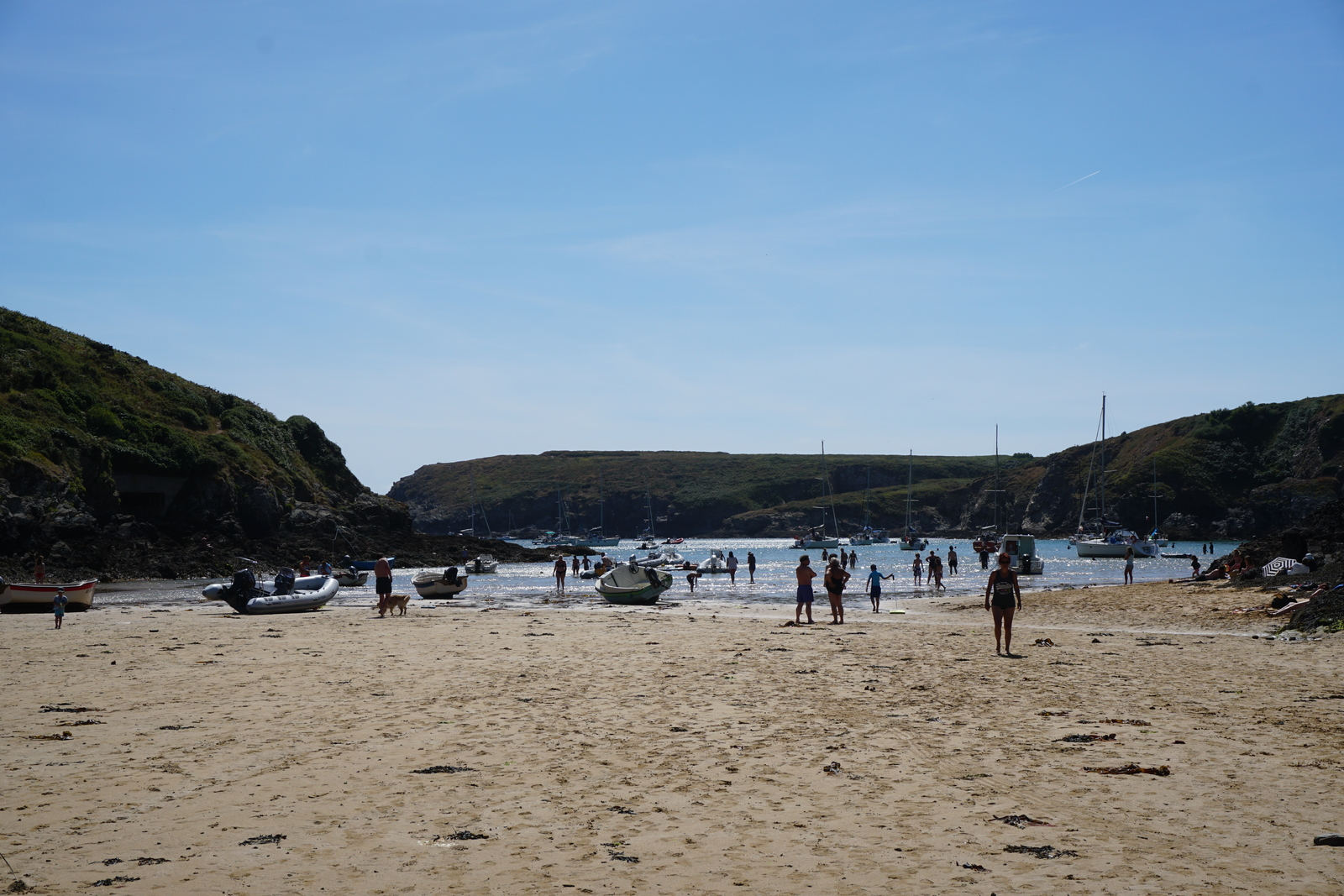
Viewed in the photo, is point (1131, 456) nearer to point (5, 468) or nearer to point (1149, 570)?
point (1149, 570)

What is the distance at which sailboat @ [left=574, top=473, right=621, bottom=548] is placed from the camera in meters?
141

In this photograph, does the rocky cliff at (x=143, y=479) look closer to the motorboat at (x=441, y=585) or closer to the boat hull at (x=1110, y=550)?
the motorboat at (x=441, y=585)

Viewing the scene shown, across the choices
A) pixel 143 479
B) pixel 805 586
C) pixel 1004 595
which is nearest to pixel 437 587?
pixel 805 586

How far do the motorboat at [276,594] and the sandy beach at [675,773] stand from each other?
11675mm

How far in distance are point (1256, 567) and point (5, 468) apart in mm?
56214

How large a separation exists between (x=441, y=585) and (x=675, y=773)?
103 ft

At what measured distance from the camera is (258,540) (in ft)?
205

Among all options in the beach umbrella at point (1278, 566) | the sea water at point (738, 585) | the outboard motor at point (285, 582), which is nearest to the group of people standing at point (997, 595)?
the sea water at point (738, 585)

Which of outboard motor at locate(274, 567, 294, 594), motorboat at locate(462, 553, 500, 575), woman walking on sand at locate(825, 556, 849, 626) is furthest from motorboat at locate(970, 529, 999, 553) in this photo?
outboard motor at locate(274, 567, 294, 594)

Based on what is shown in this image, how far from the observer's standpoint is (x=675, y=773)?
8.11 meters

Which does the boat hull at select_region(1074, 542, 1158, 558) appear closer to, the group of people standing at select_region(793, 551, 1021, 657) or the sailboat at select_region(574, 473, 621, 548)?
the sailboat at select_region(574, 473, 621, 548)

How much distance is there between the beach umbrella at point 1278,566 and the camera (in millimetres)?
28391

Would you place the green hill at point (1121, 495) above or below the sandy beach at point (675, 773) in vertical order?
above

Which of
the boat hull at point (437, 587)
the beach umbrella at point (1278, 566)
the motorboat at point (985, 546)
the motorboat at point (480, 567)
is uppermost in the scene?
the beach umbrella at point (1278, 566)
